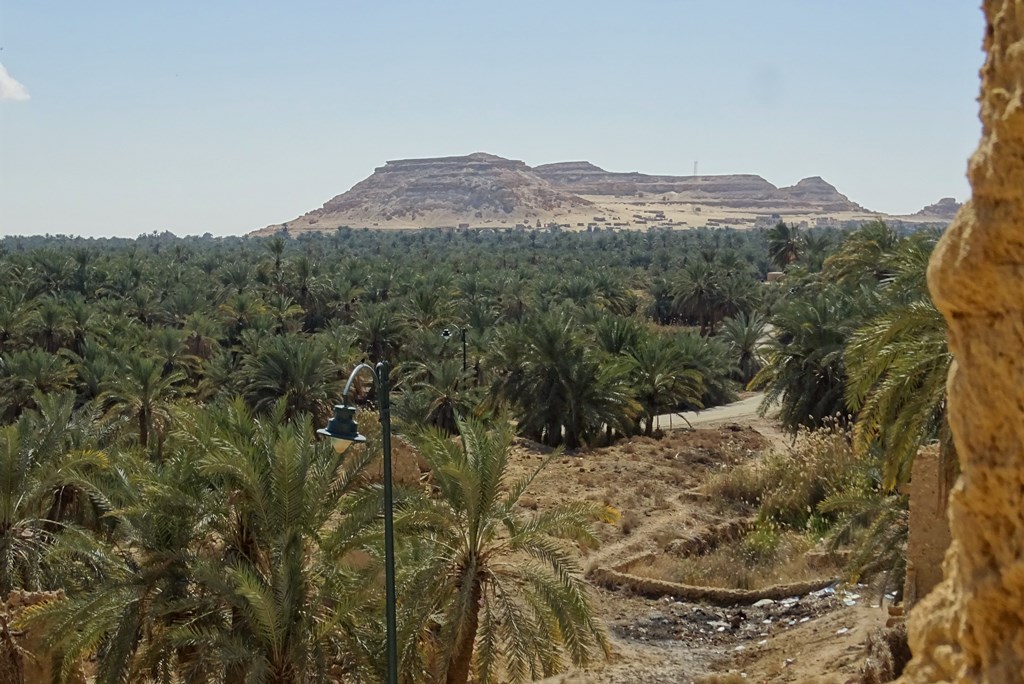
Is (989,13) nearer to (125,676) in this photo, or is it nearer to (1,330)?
(125,676)

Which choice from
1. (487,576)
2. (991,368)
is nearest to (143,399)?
(487,576)

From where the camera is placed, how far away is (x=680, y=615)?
15.7m

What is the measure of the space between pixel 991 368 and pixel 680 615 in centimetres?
1253

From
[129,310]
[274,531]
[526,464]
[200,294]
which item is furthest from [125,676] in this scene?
[200,294]

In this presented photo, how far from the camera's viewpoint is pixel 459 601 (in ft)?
35.1

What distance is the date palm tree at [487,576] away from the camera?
421 inches

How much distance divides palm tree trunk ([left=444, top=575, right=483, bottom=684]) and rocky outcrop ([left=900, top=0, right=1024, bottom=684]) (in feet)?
24.0

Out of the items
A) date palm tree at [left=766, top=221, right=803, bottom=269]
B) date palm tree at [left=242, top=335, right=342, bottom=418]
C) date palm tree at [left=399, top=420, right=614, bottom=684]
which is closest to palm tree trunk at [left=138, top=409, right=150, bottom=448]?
date palm tree at [left=242, top=335, right=342, bottom=418]

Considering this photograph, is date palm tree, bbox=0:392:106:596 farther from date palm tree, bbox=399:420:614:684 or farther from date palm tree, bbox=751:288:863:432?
date palm tree, bbox=751:288:863:432

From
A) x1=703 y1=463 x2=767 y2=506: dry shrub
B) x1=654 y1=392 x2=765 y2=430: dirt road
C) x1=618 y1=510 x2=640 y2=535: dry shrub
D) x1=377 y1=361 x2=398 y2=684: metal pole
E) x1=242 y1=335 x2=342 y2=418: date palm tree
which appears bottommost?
x1=654 y1=392 x2=765 y2=430: dirt road

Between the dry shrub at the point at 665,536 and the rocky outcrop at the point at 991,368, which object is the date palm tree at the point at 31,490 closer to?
the dry shrub at the point at 665,536

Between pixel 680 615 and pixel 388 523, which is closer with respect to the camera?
pixel 388 523

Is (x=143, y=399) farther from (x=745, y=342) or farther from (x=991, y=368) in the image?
(x=991, y=368)

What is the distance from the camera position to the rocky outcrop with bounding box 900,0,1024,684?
3.69 meters
